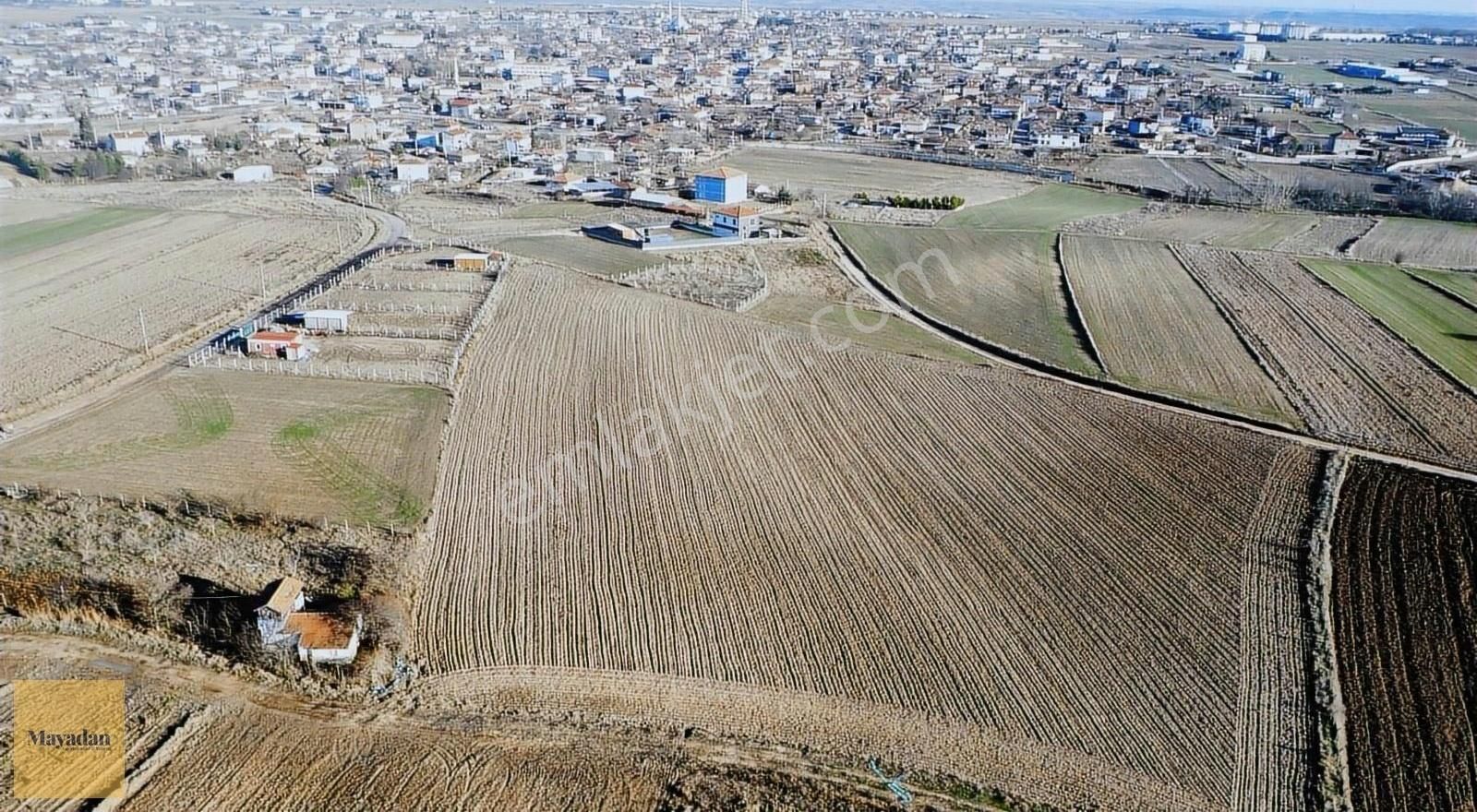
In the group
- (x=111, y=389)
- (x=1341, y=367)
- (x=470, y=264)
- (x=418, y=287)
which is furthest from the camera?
(x=470, y=264)

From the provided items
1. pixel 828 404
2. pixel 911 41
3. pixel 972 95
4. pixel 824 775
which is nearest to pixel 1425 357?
pixel 828 404

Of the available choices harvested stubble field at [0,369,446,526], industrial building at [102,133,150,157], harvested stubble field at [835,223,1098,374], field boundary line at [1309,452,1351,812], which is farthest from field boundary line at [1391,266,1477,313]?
industrial building at [102,133,150,157]

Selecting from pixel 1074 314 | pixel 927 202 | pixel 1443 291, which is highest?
pixel 927 202

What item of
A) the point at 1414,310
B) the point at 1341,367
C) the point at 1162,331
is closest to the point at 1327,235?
the point at 1414,310

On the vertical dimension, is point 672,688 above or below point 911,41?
below

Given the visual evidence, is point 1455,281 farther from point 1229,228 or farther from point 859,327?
point 859,327

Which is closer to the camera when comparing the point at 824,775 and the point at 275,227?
the point at 824,775

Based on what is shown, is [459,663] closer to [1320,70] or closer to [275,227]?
[275,227]
